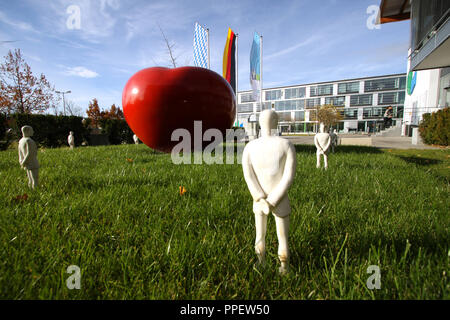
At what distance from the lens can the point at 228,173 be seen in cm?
363

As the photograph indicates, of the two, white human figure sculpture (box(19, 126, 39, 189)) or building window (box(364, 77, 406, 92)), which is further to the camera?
building window (box(364, 77, 406, 92))

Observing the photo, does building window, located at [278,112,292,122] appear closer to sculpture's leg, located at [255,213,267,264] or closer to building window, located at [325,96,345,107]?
building window, located at [325,96,345,107]

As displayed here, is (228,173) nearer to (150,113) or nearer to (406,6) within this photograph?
(150,113)

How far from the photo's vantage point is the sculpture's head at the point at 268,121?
103 cm

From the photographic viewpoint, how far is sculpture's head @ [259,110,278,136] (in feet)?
3.38

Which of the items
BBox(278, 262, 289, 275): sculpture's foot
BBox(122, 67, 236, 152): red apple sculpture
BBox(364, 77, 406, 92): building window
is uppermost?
BBox(364, 77, 406, 92): building window

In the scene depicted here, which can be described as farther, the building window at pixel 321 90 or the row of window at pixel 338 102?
the building window at pixel 321 90

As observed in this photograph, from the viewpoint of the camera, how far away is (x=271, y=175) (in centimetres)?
101

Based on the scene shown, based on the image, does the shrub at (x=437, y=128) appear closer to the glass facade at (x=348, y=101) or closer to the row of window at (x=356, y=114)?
the glass facade at (x=348, y=101)

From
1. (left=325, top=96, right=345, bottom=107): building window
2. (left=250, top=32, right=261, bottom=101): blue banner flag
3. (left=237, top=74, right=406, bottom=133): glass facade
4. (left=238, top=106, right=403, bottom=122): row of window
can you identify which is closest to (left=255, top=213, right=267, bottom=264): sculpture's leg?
(left=250, top=32, right=261, bottom=101): blue banner flag

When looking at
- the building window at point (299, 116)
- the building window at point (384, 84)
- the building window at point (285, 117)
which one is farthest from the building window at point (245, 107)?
the building window at point (384, 84)
